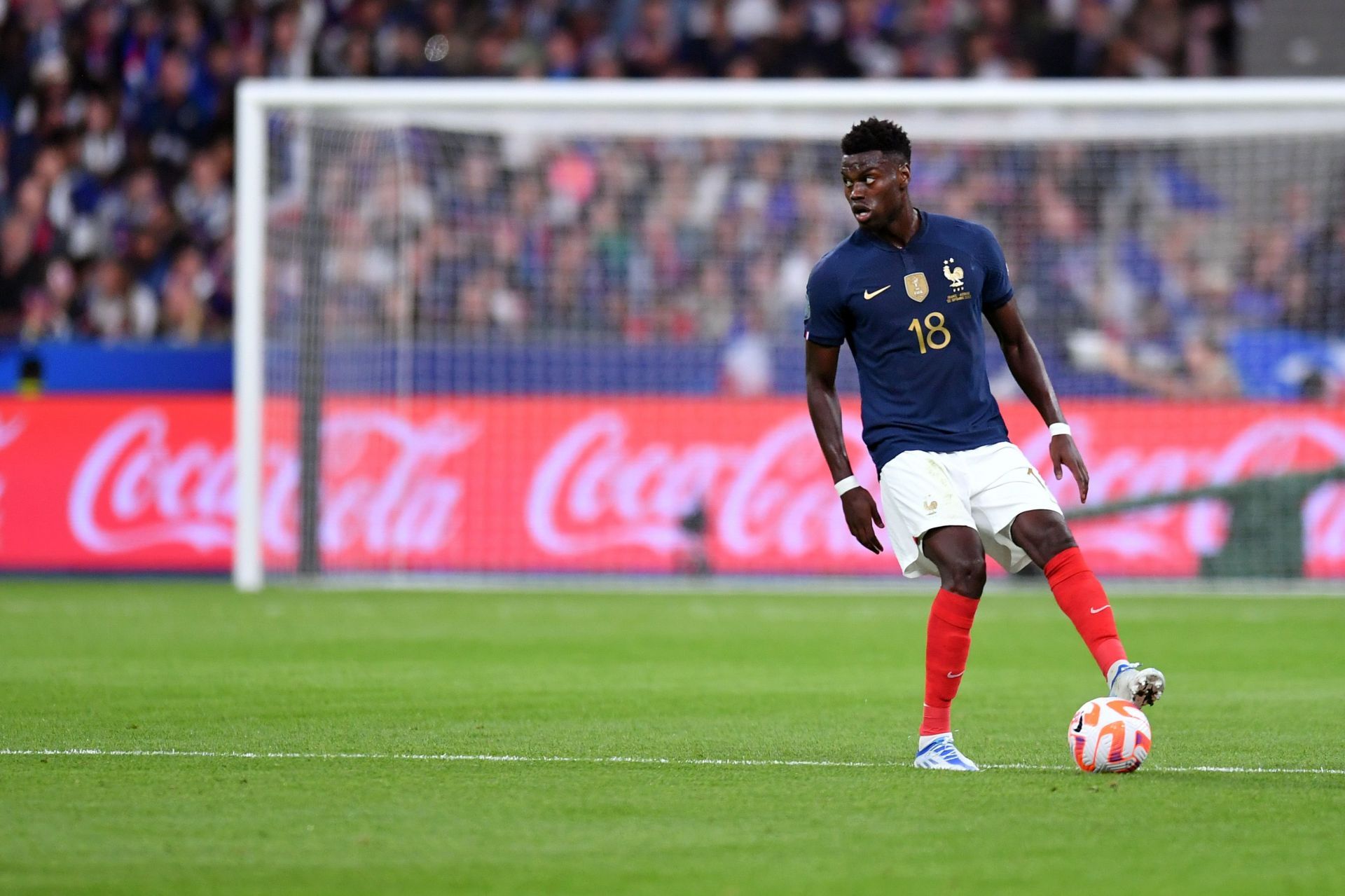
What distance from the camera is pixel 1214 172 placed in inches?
712

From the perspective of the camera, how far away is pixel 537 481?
1684cm

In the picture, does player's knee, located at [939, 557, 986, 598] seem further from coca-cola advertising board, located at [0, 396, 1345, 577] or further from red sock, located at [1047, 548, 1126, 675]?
coca-cola advertising board, located at [0, 396, 1345, 577]

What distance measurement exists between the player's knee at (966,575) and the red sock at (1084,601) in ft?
0.80

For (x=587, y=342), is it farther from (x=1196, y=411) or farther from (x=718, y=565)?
(x=1196, y=411)

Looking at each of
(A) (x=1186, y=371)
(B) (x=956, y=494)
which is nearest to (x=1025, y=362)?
(B) (x=956, y=494)

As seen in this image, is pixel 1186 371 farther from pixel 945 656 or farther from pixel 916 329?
pixel 945 656

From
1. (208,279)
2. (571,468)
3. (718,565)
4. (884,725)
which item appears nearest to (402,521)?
(571,468)

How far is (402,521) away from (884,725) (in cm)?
936

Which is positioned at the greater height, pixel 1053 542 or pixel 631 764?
pixel 1053 542

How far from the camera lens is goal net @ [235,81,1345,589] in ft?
53.2

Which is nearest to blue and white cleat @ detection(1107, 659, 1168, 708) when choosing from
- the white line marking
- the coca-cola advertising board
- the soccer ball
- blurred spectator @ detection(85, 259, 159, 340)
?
the soccer ball

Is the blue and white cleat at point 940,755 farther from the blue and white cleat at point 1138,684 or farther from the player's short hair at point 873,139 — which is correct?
the player's short hair at point 873,139

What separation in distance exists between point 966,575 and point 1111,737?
68 cm

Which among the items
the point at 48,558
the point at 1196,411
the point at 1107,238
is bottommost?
the point at 48,558
